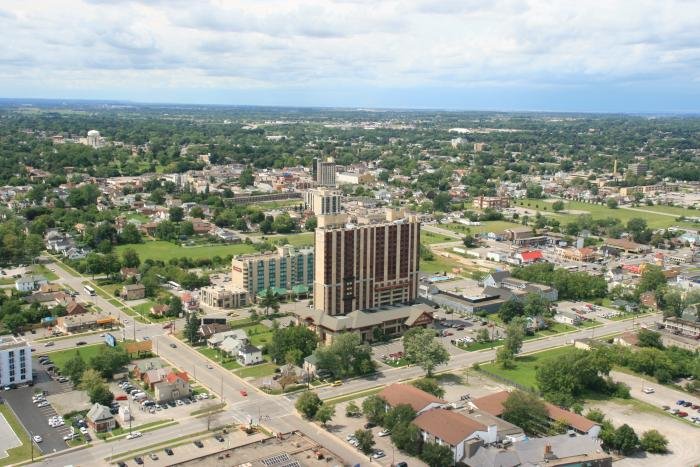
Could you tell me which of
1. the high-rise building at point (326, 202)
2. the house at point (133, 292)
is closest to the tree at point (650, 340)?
the house at point (133, 292)

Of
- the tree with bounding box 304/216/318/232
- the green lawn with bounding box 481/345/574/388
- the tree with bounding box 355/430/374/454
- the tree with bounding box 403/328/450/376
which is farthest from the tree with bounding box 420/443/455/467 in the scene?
the tree with bounding box 304/216/318/232

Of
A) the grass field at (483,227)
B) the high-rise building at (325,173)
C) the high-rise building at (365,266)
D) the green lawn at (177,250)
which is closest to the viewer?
the high-rise building at (365,266)

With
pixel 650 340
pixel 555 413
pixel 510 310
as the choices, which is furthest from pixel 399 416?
pixel 510 310

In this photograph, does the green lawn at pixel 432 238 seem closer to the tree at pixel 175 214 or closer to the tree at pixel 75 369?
the tree at pixel 175 214

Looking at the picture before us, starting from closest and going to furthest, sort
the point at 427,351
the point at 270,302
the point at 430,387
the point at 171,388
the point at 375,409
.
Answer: the point at 375,409 < the point at 430,387 < the point at 171,388 < the point at 427,351 < the point at 270,302

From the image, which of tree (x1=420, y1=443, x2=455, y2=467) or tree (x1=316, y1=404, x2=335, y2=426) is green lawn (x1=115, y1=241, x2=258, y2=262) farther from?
tree (x1=420, y1=443, x2=455, y2=467)

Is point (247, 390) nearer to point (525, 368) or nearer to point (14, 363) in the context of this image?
point (14, 363)
